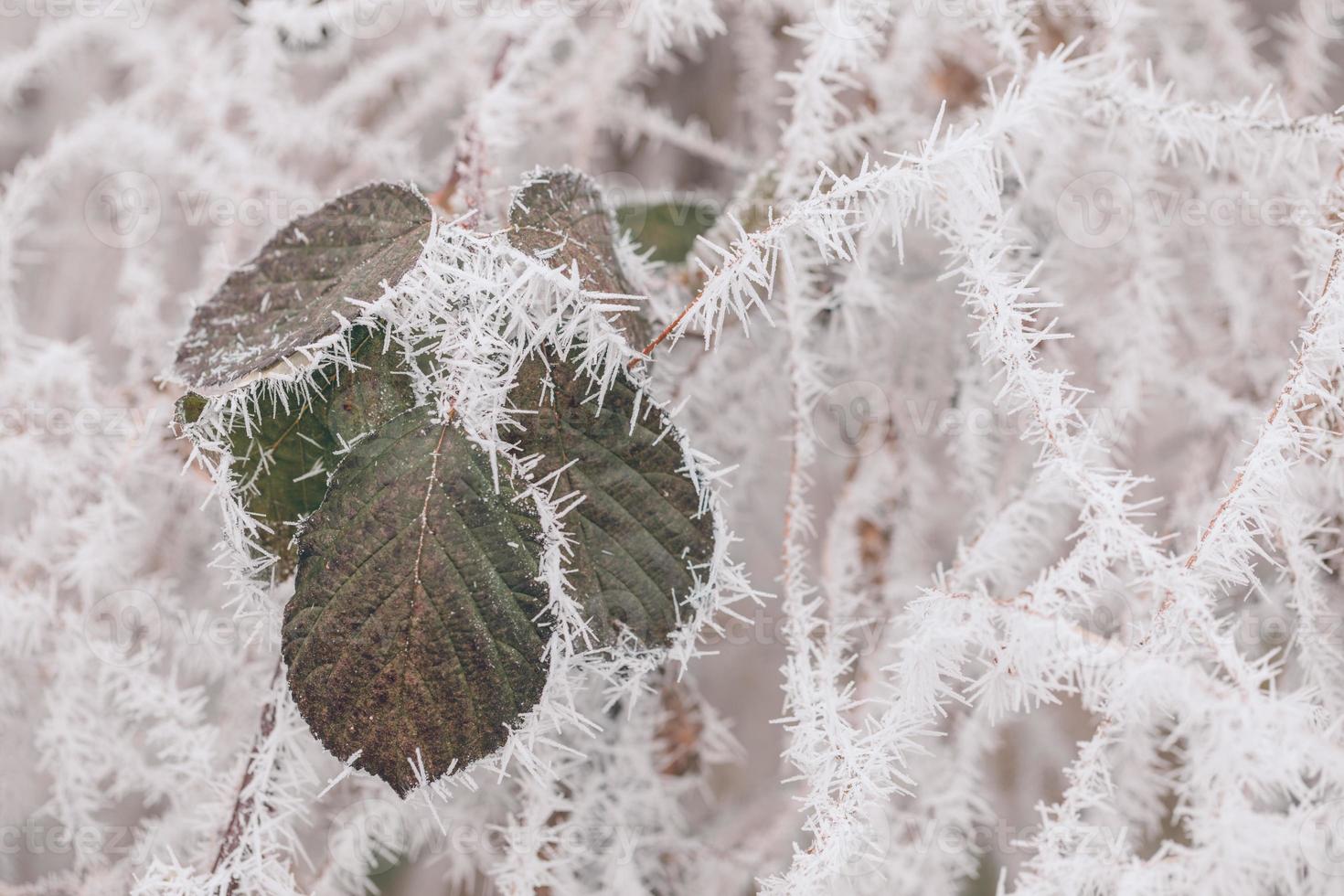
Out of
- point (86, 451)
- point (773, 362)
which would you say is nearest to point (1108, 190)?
point (773, 362)

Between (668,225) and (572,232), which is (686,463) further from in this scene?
(668,225)

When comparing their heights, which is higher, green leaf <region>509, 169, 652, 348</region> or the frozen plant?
green leaf <region>509, 169, 652, 348</region>

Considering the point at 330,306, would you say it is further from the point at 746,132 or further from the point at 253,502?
the point at 746,132

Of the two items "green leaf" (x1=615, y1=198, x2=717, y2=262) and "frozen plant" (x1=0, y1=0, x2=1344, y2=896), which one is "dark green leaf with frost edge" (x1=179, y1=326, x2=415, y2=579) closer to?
"frozen plant" (x1=0, y1=0, x2=1344, y2=896)

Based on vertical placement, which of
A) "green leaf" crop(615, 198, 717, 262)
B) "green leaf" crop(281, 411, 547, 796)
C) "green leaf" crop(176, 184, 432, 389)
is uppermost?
"green leaf" crop(176, 184, 432, 389)

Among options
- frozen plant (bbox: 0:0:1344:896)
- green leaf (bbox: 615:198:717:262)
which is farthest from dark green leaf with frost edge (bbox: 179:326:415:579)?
green leaf (bbox: 615:198:717:262)

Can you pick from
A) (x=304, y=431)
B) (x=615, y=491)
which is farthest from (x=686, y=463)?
(x=304, y=431)
